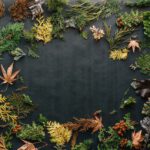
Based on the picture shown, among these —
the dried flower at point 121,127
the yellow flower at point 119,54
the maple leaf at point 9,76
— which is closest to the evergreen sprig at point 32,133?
the maple leaf at point 9,76

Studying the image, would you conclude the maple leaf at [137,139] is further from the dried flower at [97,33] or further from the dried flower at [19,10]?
the dried flower at [19,10]

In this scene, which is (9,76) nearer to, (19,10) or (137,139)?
(19,10)

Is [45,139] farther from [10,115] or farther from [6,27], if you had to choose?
[6,27]

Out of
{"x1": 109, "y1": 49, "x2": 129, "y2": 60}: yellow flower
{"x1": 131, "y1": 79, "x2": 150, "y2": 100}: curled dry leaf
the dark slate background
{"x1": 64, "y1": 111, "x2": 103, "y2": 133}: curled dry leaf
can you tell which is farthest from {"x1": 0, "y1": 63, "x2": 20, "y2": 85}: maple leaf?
{"x1": 131, "y1": 79, "x2": 150, "y2": 100}: curled dry leaf

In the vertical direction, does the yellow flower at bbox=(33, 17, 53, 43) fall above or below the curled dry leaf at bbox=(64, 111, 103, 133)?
above

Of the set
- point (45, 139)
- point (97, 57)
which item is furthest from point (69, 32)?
point (45, 139)

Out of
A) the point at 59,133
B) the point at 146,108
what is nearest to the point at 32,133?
the point at 59,133

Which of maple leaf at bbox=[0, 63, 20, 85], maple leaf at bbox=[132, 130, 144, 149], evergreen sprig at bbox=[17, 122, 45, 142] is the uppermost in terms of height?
maple leaf at bbox=[0, 63, 20, 85]

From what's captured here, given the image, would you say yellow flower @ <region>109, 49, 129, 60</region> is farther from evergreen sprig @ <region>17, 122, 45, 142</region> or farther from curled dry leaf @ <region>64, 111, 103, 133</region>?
evergreen sprig @ <region>17, 122, 45, 142</region>
